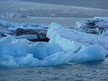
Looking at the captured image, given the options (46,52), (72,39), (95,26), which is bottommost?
(46,52)

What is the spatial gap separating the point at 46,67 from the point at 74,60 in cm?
124

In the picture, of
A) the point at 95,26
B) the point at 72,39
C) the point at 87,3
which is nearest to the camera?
the point at 72,39

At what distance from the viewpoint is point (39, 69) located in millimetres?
8445

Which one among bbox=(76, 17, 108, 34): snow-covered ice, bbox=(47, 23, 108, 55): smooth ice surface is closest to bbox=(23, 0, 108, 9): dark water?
bbox=(76, 17, 108, 34): snow-covered ice

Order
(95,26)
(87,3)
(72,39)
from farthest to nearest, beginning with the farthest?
1. (87,3)
2. (95,26)
3. (72,39)

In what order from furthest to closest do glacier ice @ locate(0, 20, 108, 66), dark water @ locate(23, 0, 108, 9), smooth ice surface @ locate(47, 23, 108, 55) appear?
dark water @ locate(23, 0, 108, 9) < smooth ice surface @ locate(47, 23, 108, 55) < glacier ice @ locate(0, 20, 108, 66)

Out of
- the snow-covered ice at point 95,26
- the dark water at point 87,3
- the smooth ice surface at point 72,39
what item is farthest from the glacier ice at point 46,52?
the dark water at point 87,3

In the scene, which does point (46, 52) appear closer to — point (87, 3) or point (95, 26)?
point (95, 26)

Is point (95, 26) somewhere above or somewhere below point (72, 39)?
above

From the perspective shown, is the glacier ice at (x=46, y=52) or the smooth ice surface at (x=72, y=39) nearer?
the glacier ice at (x=46, y=52)

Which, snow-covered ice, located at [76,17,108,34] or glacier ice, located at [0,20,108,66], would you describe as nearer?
glacier ice, located at [0,20,108,66]

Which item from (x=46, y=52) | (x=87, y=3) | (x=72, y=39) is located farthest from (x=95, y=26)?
(x=87, y=3)

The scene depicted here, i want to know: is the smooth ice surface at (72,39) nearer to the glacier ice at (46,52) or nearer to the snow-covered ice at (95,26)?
the glacier ice at (46,52)

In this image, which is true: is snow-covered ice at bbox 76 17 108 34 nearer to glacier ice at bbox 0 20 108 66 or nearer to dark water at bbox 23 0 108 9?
glacier ice at bbox 0 20 108 66
